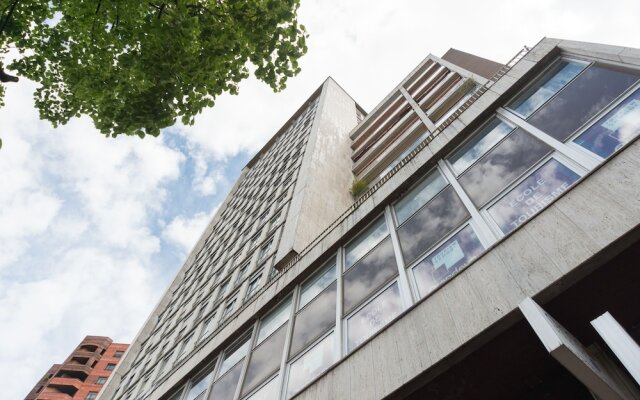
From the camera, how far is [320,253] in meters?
10.3

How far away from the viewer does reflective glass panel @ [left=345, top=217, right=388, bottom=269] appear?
9.35 meters

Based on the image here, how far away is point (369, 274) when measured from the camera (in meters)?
8.52

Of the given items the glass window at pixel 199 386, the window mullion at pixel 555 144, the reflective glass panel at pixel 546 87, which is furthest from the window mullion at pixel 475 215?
the glass window at pixel 199 386

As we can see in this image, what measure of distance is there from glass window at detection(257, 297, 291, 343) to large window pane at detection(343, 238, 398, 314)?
84.5 inches

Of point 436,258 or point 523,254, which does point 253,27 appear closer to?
point 436,258

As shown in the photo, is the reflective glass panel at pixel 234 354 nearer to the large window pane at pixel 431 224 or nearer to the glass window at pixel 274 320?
the glass window at pixel 274 320

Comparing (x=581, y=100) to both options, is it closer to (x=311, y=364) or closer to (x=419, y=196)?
(x=419, y=196)

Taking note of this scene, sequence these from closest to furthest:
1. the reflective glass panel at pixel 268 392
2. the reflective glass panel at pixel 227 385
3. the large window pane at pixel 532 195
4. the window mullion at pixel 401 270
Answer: the large window pane at pixel 532 195 → the window mullion at pixel 401 270 → the reflective glass panel at pixel 268 392 → the reflective glass panel at pixel 227 385

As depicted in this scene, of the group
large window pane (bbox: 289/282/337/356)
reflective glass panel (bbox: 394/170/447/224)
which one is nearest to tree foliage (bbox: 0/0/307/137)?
reflective glass panel (bbox: 394/170/447/224)

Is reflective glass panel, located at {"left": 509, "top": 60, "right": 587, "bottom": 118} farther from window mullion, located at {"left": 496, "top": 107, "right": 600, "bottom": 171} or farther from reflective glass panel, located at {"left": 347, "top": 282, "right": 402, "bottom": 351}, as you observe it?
reflective glass panel, located at {"left": 347, "top": 282, "right": 402, "bottom": 351}

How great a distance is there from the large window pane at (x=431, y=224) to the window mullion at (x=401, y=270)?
111mm

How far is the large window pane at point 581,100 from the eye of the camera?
6965 millimetres

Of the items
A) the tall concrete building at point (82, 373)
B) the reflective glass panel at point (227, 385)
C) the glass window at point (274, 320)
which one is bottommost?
the reflective glass panel at point (227, 385)

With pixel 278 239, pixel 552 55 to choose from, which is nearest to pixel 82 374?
pixel 278 239
